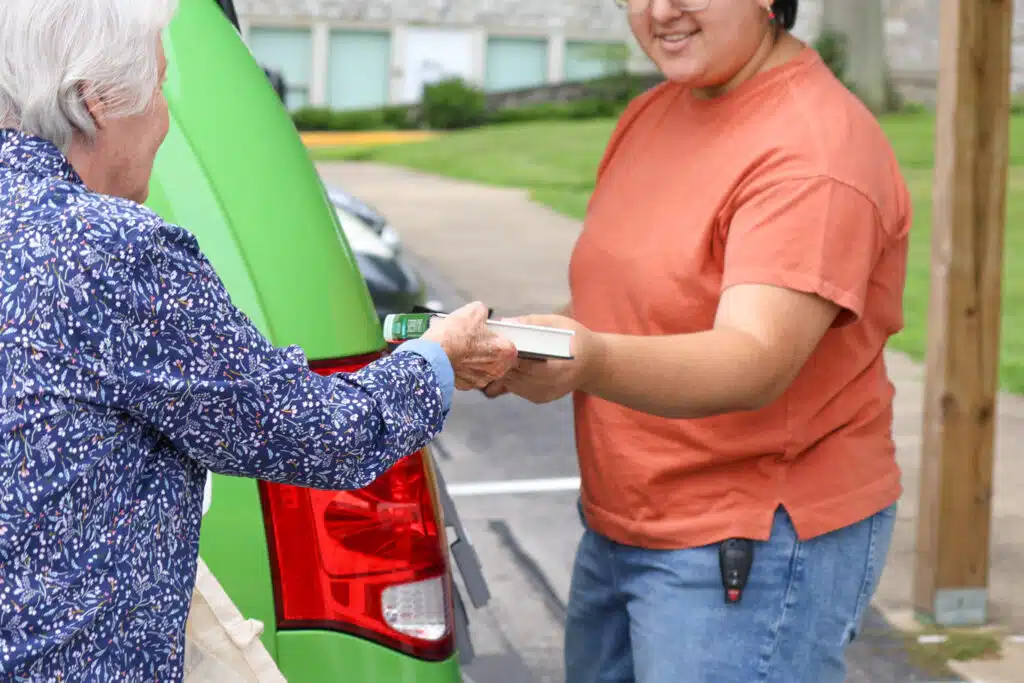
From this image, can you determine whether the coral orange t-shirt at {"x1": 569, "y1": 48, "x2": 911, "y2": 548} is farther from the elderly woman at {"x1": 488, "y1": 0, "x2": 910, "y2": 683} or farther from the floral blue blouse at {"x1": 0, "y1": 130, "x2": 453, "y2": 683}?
the floral blue blouse at {"x1": 0, "y1": 130, "x2": 453, "y2": 683}

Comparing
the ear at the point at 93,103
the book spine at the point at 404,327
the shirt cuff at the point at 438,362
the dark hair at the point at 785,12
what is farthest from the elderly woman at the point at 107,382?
the dark hair at the point at 785,12

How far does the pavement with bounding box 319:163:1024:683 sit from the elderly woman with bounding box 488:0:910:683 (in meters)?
2.33

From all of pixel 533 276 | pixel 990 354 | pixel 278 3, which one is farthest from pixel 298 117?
pixel 990 354

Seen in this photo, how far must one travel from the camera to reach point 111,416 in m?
1.61

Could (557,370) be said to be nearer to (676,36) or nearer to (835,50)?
(676,36)

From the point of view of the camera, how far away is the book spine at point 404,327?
78.9 inches

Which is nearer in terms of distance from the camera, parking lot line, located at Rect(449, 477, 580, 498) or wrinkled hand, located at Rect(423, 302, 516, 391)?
wrinkled hand, located at Rect(423, 302, 516, 391)

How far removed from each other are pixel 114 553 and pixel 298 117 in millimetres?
32529

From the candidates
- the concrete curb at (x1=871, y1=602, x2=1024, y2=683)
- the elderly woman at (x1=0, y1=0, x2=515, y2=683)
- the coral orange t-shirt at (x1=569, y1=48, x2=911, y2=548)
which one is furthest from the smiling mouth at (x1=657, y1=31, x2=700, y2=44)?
the concrete curb at (x1=871, y1=602, x2=1024, y2=683)

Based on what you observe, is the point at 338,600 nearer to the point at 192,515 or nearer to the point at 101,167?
the point at 192,515

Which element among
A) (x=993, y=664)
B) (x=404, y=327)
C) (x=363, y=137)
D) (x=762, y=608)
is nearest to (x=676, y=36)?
(x=404, y=327)

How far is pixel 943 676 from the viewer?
14.8ft

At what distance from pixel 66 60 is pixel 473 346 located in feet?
2.11

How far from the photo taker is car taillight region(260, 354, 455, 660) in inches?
87.2
